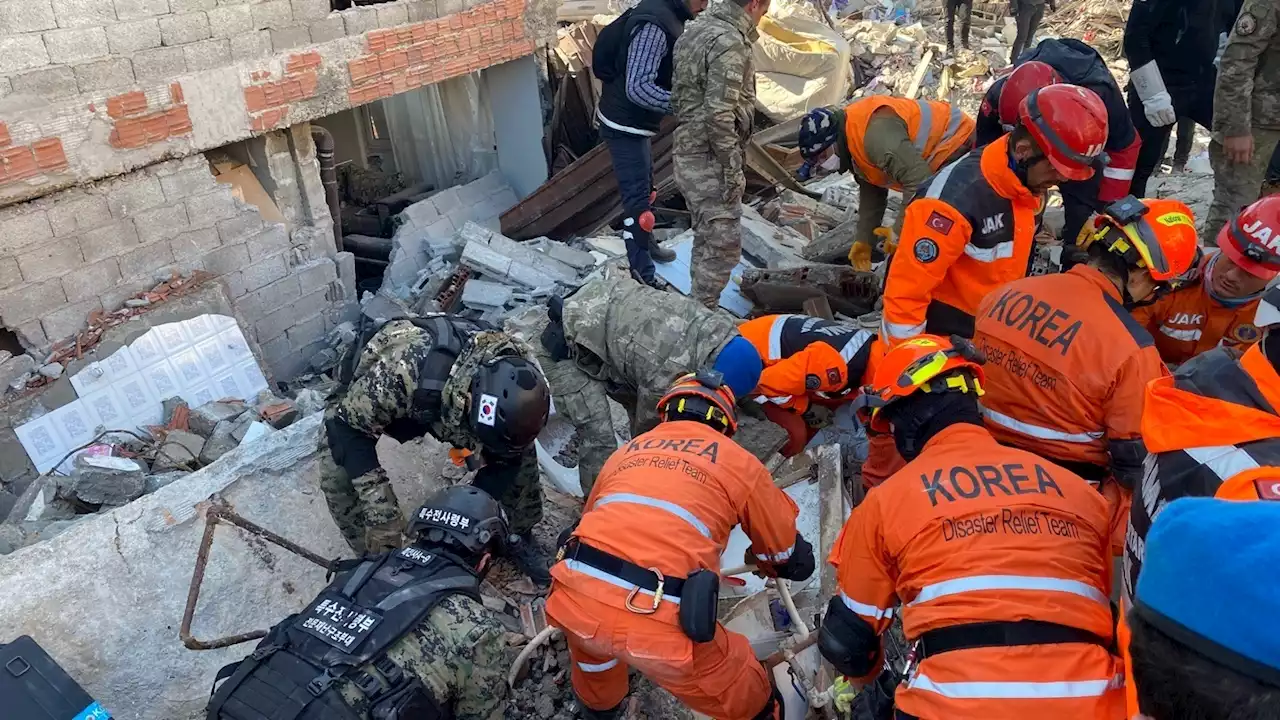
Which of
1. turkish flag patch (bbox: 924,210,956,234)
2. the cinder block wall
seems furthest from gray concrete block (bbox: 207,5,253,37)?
turkish flag patch (bbox: 924,210,956,234)

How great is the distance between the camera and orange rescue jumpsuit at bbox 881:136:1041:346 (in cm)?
320

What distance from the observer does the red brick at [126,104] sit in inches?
175

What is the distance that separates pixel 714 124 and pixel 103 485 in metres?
3.60

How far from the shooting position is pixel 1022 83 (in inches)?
150

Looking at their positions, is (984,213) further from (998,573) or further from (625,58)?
(625,58)

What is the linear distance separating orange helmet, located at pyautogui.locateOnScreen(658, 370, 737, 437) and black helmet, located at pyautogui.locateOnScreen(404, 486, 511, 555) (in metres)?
0.64

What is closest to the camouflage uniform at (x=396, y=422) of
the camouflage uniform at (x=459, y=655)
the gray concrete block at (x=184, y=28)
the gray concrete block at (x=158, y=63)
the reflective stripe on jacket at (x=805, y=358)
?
the camouflage uniform at (x=459, y=655)

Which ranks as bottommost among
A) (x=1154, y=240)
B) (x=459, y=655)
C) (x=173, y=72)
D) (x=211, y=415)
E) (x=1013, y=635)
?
(x=211, y=415)

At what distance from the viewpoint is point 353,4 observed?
5723 mm

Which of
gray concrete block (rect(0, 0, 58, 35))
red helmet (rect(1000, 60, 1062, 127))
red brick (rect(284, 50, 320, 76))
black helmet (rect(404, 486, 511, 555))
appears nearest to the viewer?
black helmet (rect(404, 486, 511, 555))

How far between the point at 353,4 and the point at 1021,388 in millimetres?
5050

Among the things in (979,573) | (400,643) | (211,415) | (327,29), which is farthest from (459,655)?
(327,29)

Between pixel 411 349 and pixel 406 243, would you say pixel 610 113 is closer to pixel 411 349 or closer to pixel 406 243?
pixel 406 243

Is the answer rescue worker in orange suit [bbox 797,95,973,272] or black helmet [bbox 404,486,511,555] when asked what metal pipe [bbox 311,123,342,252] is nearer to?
rescue worker in orange suit [bbox 797,95,973,272]
